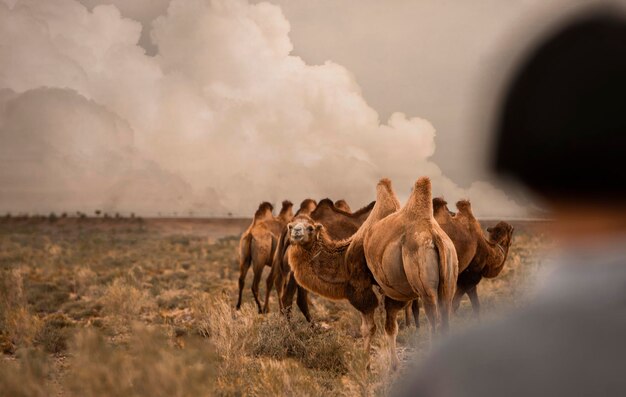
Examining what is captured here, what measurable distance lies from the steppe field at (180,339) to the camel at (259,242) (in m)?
0.90

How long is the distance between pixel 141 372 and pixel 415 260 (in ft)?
12.2

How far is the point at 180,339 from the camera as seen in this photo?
11602 millimetres

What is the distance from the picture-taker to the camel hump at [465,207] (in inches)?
450

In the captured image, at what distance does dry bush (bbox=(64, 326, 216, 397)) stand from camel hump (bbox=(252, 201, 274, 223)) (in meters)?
10.3

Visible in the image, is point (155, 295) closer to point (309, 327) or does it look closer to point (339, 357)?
point (309, 327)

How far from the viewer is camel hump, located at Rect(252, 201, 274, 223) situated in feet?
50.2

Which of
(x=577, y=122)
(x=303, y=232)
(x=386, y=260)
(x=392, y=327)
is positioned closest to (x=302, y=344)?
(x=303, y=232)

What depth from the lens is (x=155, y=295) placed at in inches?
744

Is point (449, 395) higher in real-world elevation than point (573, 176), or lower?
lower

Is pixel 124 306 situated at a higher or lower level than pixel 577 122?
lower

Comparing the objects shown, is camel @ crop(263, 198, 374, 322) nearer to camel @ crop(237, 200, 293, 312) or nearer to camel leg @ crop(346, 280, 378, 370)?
camel @ crop(237, 200, 293, 312)

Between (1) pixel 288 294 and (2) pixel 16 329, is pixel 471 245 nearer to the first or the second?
(1) pixel 288 294

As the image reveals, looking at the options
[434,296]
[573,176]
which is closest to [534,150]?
[573,176]

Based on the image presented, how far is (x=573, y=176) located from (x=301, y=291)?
10.9 m
